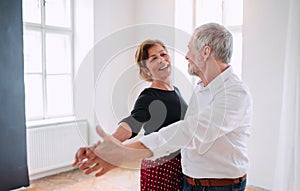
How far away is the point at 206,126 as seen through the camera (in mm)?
1026

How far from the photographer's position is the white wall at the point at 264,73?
315 centimetres

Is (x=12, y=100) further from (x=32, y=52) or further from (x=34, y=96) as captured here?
(x=32, y=52)

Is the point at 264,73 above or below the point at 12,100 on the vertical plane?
above

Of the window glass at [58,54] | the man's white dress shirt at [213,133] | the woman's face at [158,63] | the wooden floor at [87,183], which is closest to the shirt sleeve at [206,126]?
the man's white dress shirt at [213,133]

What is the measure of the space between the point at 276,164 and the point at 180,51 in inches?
92.6

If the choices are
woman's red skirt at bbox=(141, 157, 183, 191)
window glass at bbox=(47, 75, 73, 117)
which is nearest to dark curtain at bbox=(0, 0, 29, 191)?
window glass at bbox=(47, 75, 73, 117)

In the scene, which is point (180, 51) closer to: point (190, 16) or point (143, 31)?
point (143, 31)

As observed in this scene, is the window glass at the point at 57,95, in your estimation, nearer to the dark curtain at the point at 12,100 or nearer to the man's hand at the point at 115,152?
the dark curtain at the point at 12,100

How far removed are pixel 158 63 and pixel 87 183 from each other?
2507 millimetres

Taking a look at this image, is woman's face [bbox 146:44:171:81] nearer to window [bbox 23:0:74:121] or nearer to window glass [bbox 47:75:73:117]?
window [bbox 23:0:74:121]

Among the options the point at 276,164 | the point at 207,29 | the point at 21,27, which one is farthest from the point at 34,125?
the point at 207,29

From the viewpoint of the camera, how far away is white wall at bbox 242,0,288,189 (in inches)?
124

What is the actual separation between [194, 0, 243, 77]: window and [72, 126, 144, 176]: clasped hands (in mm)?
2953

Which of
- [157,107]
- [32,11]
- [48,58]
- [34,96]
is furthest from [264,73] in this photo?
[32,11]
